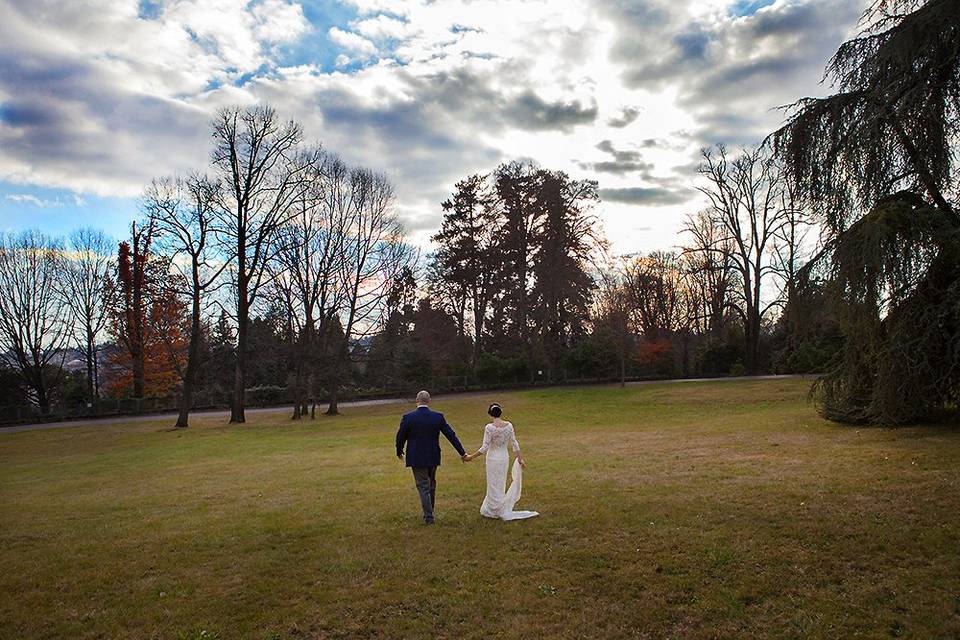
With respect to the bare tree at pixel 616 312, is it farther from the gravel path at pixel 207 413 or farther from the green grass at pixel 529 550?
the green grass at pixel 529 550

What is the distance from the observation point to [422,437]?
913 centimetres

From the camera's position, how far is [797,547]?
697cm

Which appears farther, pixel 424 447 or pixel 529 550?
pixel 424 447

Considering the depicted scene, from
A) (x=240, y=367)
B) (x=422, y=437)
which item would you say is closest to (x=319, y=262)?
(x=240, y=367)

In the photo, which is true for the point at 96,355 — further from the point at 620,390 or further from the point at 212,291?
the point at 620,390

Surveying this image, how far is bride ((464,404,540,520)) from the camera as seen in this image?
9219 mm

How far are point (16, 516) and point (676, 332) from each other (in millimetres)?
50372

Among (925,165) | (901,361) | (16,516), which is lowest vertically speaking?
(16,516)

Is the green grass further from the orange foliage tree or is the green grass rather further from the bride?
the orange foliage tree

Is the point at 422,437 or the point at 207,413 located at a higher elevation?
the point at 422,437

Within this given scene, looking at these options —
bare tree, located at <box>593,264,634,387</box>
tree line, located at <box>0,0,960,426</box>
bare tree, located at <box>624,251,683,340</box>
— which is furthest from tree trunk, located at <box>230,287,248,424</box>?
bare tree, located at <box>624,251,683,340</box>

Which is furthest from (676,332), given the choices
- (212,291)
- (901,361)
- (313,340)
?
(901,361)

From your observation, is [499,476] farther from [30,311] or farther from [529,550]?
Result: [30,311]

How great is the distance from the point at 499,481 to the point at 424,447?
1.26 meters
